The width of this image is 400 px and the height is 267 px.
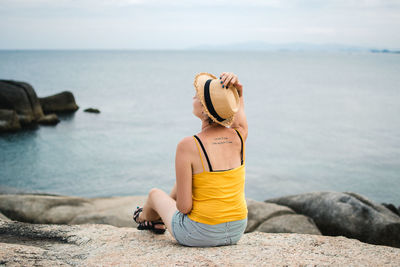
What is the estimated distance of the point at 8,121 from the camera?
893 inches

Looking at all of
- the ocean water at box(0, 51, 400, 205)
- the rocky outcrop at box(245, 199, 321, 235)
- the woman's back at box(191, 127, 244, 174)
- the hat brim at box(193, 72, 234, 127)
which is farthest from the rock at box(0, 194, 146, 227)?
the ocean water at box(0, 51, 400, 205)

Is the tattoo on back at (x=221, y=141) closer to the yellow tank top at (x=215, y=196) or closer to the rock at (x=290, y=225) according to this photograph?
the yellow tank top at (x=215, y=196)

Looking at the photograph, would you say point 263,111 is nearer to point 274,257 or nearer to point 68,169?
point 68,169

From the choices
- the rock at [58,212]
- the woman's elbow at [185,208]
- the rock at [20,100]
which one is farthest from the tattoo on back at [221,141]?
the rock at [20,100]

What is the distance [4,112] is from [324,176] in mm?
19955

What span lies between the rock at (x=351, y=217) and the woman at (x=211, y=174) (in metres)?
4.41

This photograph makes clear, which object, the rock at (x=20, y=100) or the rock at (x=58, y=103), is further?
the rock at (x=58, y=103)

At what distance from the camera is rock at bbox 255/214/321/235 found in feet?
24.5

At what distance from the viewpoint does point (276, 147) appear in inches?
843

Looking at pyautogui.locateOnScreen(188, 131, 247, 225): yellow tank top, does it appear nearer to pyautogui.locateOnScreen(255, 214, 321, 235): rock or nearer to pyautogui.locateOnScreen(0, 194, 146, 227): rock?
pyautogui.locateOnScreen(255, 214, 321, 235): rock

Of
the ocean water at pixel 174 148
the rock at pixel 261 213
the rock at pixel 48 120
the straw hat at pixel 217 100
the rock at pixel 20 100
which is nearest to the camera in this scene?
the straw hat at pixel 217 100

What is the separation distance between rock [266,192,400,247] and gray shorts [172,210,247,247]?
4.40 m

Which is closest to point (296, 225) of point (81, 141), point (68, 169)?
point (68, 169)

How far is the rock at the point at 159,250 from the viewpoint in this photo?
144 inches
